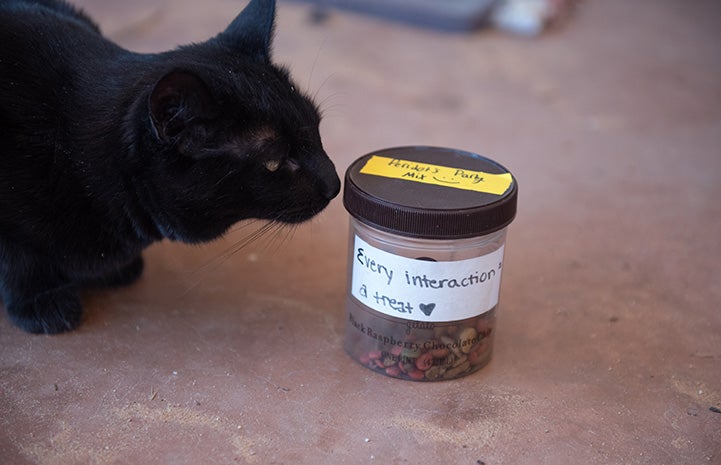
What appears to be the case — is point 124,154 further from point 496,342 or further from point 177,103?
point 496,342

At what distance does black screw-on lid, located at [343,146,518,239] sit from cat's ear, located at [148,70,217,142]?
24cm

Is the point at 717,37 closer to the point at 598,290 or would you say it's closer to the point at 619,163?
the point at 619,163

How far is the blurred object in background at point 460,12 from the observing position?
2572 millimetres

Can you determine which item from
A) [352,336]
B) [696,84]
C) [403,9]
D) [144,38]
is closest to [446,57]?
[403,9]

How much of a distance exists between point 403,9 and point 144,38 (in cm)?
87

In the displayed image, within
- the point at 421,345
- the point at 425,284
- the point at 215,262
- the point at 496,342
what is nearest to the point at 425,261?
the point at 425,284

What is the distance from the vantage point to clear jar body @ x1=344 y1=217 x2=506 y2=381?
1047mm

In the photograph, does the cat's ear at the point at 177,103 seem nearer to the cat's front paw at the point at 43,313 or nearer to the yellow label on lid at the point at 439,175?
the yellow label on lid at the point at 439,175

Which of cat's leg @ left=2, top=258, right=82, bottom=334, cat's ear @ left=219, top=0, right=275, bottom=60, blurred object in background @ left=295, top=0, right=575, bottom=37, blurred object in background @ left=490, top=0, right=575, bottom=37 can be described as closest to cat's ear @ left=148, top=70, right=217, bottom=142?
cat's ear @ left=219, top=0, right=275, bottom=60

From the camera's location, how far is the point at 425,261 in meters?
1.04

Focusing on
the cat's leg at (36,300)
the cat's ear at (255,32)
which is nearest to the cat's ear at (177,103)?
the cat's ear at (255,32)

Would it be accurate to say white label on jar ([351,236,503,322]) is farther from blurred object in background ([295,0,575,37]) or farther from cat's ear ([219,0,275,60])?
blurred object in background ([295,0,575,37])

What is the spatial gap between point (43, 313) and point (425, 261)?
599mm

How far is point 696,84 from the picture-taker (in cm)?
228
